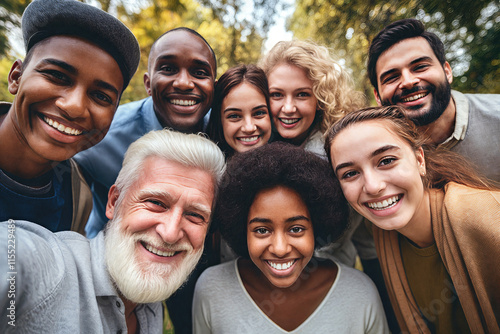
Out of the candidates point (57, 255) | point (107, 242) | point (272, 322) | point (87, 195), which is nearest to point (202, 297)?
point (272, 322)

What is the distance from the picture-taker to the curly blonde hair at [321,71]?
3326 millimetres

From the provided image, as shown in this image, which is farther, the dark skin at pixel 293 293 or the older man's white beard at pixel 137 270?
the dark skin at pixel 293 293

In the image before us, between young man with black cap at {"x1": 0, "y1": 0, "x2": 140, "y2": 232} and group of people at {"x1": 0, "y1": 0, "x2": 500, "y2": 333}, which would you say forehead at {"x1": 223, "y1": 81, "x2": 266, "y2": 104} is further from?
young man with black cap at {"x1": 0, "y1": 0, "x2": 140, "y2": 232}

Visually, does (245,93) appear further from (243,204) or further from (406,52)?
(406,52)

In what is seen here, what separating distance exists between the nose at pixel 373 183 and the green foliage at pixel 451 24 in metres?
2.71

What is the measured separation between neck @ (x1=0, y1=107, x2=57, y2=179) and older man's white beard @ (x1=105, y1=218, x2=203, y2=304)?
88 cm

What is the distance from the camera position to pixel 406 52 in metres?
2.96

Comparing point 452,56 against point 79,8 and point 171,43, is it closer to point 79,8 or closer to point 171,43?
point 171,43

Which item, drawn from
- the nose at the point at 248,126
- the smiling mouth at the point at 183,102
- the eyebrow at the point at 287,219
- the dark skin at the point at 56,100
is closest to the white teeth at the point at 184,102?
the smiling mouth at the point at 183,102

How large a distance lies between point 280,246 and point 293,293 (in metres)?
0.59

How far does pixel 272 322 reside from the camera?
2.31 meters

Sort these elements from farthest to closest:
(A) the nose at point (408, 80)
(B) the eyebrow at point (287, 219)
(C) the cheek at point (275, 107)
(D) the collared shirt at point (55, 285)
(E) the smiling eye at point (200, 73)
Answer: (C) the cheek at point (275, 107) → (E) the smiling eye at point (200, 73) → (A) the nose at point (408, 80) → (B) the eyebrow at point (287, 219) → (D) the collared shirt at point (55, 285)

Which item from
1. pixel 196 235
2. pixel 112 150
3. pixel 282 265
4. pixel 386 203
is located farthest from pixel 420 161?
pixel 112 150

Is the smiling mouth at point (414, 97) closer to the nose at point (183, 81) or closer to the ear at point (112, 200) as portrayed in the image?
the nose at point (183, 81)
